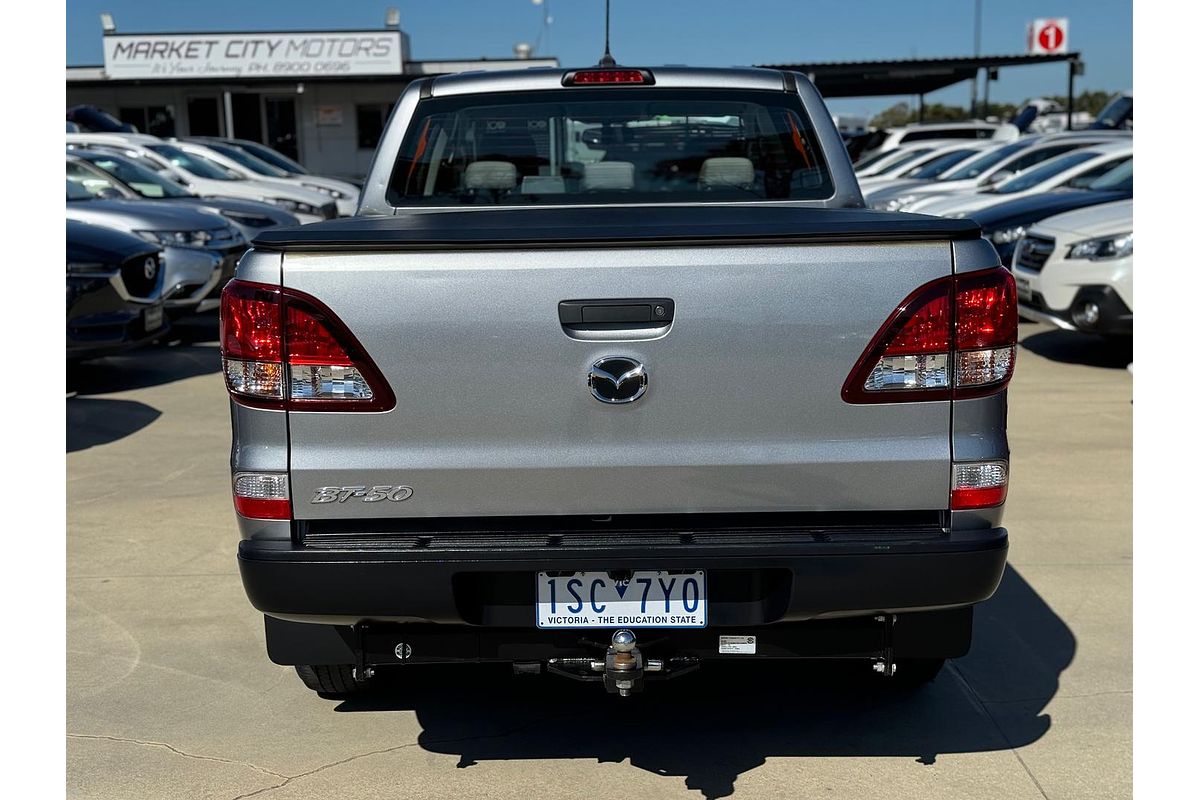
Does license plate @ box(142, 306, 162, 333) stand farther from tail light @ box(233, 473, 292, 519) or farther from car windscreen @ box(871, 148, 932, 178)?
car windscreen @ box(871, 148, 932, 178)

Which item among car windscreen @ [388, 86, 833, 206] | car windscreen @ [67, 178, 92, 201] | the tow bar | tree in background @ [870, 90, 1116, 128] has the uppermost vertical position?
tree in background @ [870, 90, 1116, 128]

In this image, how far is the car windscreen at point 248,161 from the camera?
18.9 metres

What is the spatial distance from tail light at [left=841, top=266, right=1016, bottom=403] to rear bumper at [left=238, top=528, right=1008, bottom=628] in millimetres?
338

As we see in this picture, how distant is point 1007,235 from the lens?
11.7m

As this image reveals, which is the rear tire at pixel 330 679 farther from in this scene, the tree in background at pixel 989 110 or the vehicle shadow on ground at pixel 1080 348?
the tree in background at pixel 989 110

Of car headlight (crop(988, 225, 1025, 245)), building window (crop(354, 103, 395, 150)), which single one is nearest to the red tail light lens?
car headlight (crop(988, 225, 1025, 245))

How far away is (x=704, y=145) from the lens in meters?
4.58

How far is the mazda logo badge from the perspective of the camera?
2.93 meters

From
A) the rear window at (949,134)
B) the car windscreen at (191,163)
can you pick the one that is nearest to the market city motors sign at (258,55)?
the rear window at (949,134)

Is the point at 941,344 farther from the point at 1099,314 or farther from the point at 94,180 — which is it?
the point at 94,180

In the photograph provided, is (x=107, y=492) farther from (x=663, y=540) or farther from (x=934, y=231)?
(x=934, y=231)

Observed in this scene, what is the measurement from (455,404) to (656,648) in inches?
31.1

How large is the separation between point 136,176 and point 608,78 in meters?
9.93

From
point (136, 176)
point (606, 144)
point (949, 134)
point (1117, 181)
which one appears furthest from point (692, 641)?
point (949, 134)
